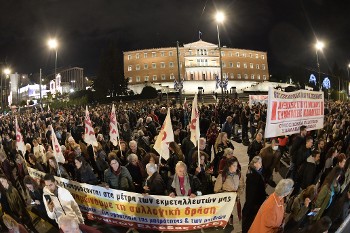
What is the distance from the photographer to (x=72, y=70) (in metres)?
141

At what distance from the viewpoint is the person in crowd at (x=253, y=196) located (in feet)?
21.1

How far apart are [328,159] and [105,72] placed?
70852 mm

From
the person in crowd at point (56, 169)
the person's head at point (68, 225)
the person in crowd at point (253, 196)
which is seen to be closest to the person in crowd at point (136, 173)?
the person in crowd at point (56, 169)

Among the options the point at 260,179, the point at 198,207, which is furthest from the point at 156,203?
the point at 260,179

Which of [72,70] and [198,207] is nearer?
[198,207]

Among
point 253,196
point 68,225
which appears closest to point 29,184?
point 68,225

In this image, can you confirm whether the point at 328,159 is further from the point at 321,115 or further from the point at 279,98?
the point at 321,115

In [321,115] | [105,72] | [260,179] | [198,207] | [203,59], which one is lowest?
[198,207]

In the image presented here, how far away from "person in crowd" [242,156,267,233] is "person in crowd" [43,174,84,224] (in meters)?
2.94

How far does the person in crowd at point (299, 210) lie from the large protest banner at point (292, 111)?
7.23 ft

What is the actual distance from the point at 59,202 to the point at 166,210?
204 centimetres

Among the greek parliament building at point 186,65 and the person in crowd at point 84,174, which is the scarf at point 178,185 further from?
the greek parliament building at point 186,65

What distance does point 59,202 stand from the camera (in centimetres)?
588

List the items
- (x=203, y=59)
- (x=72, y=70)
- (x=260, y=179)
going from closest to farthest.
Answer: (x=260, y=179) < (x=203, y=59) < (x=72, y=70)
